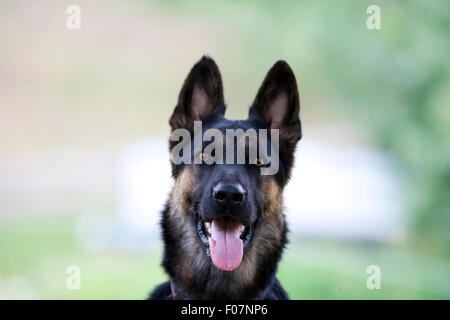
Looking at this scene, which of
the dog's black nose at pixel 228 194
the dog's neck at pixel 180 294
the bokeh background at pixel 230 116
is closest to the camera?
the dog's black nose at pixel 228 194

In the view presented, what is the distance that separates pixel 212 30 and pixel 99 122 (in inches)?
176

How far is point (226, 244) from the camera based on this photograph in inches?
166

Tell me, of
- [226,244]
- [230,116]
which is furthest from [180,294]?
[230,116]

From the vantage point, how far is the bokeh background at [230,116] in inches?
400

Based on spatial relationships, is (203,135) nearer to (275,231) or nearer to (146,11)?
(275,231)

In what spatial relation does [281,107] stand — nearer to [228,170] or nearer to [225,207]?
[228,170]

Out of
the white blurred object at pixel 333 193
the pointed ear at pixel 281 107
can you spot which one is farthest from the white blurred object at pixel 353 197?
the pointed ear at pixel 281 107

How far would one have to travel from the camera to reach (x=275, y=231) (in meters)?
4.59

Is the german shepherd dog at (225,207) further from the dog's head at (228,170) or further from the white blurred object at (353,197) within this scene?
the white blurred object at (353,197)

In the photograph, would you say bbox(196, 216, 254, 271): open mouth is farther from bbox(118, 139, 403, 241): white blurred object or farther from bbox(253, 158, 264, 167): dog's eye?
bbox(118, 139, 403, 241): white blurred object

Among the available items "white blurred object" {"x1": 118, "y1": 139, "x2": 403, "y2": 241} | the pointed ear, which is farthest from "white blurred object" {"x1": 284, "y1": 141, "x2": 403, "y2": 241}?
the pointed ear

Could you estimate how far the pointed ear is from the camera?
15.7ft

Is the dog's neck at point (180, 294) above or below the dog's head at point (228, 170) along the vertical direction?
below
